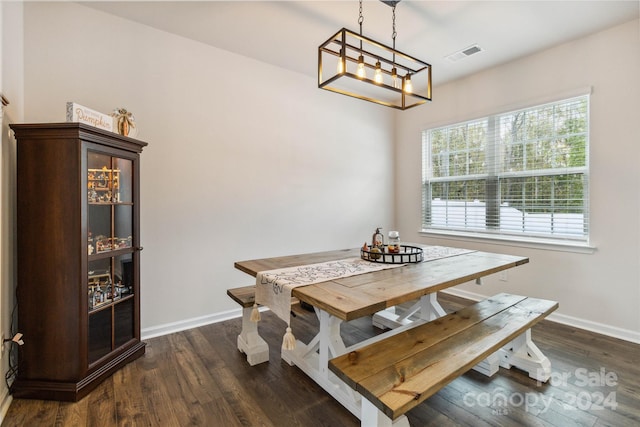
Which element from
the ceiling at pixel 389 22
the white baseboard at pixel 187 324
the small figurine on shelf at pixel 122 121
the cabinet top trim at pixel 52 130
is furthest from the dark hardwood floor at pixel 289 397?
the ceiling at pixel 389 22

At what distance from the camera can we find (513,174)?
11.3ft

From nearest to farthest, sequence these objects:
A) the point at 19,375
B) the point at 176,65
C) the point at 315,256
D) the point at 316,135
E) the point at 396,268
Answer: the point at 19,375 < the point at 396,268 < the point at 315,256 < the point at 176,65 < the point at 316,135

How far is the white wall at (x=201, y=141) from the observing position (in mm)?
2443

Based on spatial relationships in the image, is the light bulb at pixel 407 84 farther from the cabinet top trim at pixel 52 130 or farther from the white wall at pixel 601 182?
the cabinet top trim at pixel 52 130

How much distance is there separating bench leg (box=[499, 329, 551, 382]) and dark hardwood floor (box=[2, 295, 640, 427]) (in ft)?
0.19

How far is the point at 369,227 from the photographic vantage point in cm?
445

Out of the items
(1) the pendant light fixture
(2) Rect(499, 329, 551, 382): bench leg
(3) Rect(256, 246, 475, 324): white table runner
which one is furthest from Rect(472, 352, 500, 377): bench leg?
(1) the pendant light fixture

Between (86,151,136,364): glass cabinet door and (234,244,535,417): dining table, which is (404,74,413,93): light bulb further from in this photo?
(86,151,136,364): glass cabinet door

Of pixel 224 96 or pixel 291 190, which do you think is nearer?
pixel 224 96

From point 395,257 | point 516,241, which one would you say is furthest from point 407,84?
point 516,241

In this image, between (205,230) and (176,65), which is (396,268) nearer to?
(205,230)

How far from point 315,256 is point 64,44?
2557 mm

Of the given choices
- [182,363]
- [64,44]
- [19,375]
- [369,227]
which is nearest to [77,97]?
[64,44]

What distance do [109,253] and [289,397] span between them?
A: 157cm
